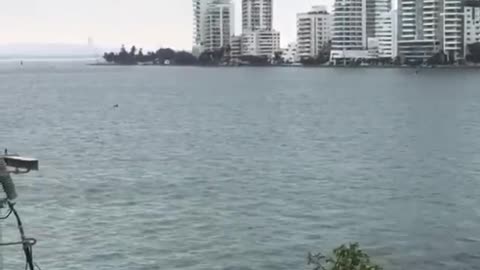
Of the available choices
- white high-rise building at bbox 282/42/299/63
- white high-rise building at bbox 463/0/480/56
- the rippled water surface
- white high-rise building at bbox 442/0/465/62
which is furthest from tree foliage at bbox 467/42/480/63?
the rippled water surface

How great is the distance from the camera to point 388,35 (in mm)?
131125

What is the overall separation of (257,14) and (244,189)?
152457mm

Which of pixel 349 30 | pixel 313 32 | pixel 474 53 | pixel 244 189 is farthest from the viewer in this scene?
pixel 313 32

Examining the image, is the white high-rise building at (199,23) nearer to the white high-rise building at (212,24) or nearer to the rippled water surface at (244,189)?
the white high-rise building at (212,24)

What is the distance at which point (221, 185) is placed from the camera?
22.9 m

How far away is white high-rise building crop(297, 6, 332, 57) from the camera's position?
477 ft

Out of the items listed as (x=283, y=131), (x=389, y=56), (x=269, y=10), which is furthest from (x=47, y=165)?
(x=269, y=10)

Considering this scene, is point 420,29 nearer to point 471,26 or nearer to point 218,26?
point 471,26

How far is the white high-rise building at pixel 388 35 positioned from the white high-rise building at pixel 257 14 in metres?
38.7

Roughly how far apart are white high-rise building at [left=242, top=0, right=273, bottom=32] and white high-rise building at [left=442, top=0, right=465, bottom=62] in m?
54.6

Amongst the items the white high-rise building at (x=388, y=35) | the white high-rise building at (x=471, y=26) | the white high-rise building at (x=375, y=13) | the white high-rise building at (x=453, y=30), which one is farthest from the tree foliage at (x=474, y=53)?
the white high-rise building at (x=375, y=13)

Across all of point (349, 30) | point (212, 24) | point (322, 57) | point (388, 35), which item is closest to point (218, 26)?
point (212, 24)

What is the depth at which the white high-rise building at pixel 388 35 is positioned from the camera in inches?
5076

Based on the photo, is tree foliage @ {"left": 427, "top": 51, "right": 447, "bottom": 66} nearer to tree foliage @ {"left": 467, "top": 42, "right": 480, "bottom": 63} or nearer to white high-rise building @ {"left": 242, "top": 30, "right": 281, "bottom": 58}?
tree foliage @ {"left": 467, "top": 42, "right": 480, "bottom": 63}
